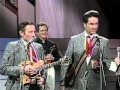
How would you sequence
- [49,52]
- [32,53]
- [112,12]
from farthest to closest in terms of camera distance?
[112,12] → [49,52] → [32,53]

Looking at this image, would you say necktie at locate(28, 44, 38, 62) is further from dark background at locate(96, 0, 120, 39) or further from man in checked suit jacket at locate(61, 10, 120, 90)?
dark background at locate(96, 0, 120, 39)

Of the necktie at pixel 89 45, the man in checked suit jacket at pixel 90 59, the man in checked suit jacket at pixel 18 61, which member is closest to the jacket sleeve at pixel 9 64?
the man in checked suit jacket at pixel 18 61

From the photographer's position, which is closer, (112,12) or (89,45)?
(89,45)

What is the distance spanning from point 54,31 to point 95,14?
274 cm

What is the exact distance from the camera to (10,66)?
4.46 meters

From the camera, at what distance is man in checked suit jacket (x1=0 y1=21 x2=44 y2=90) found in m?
4.38

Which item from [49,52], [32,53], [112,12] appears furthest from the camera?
[112,12]

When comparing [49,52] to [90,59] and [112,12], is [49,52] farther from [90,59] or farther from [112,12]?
[112,12]

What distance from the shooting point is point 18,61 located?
4520 mm

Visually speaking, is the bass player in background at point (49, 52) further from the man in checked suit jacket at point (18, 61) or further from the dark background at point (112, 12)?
the dark background at point (112, 12)

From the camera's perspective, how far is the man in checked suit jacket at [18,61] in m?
4.38

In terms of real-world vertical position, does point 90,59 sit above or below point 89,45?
below

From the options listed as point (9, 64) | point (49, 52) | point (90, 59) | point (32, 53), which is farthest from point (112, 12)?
point (9, 64)

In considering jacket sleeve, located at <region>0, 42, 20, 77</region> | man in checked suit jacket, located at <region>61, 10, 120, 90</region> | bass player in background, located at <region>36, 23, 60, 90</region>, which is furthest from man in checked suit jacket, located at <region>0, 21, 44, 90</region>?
bass player in background, located at <region>36, 23, 60, 90</region>
